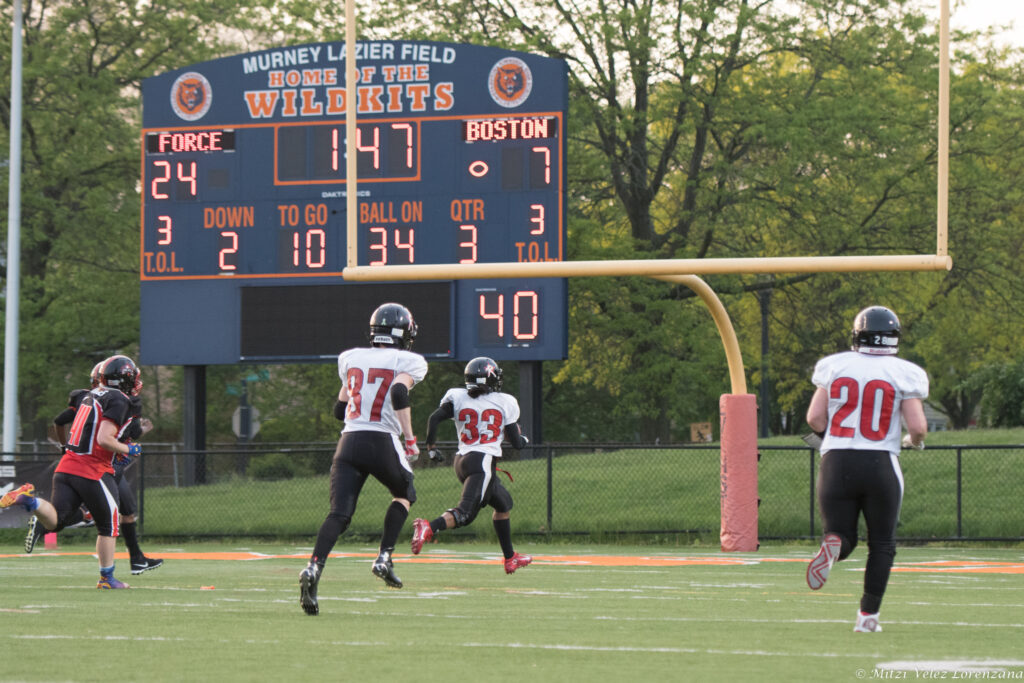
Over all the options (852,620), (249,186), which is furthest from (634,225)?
(852,620)

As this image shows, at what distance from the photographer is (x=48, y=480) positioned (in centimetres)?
1811

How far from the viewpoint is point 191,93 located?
70.0ft

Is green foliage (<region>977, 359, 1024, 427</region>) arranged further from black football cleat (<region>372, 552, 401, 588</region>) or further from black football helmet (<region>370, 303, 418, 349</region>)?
black football helmet (<region>370, 303, 418, 349</region>)

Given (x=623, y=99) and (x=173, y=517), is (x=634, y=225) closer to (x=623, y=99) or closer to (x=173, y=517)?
(x=623, y=99)

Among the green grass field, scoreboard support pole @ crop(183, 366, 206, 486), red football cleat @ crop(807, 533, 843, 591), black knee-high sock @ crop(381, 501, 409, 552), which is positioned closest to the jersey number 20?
red football cleat @ crop(807, 533, 843, 591)

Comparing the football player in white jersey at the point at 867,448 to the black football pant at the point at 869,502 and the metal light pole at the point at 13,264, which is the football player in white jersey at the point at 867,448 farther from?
the metal light pole at the point at 13,264

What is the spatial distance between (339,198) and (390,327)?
12.2m

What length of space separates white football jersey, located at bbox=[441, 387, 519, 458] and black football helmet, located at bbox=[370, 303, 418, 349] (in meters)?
3.23

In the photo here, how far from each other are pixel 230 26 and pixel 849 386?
27480mm

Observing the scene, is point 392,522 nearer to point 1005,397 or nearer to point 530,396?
point 530,396

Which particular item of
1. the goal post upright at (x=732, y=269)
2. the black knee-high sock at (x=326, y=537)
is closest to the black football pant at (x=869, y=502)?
the black knee-high sock at (x=326, y=537)

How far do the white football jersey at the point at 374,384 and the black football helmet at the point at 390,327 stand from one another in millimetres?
79

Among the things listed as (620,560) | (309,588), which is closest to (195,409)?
(620,560)

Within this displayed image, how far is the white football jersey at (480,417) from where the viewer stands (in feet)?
39.1
